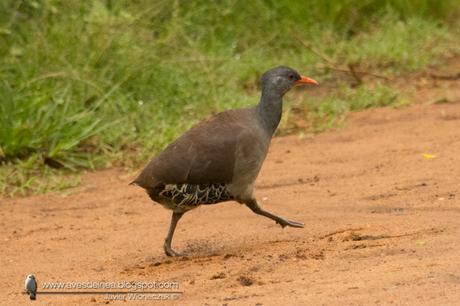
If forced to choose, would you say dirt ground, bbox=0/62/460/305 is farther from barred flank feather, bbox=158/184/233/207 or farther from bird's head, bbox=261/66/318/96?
bird's head, bbox=261/66/318/96

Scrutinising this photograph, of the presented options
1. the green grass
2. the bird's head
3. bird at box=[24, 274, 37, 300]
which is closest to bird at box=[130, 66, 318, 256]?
the bird's head

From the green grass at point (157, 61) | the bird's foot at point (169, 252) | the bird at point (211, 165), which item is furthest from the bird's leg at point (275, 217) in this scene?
the green grass at point (157, 61)

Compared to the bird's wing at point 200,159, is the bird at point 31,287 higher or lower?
lower

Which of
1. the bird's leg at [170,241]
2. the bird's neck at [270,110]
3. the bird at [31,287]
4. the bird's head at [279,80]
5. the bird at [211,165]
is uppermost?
the bird's head at [279,80]

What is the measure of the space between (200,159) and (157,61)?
→ 152 inches

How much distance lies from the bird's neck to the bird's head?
49 mm

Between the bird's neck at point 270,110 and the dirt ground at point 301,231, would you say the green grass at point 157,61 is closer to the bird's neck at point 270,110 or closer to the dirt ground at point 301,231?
the dirt ground at point 301,231

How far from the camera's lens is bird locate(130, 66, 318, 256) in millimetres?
6098

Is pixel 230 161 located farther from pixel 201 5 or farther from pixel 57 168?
pixel 201 5

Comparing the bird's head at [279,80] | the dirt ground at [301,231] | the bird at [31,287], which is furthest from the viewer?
the bird's head at [279,80]

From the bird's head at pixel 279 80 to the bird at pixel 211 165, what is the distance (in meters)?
0.32

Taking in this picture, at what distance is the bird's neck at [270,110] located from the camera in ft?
20.9

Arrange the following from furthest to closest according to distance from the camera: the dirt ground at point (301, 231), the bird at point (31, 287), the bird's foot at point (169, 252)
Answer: the bird's foot at point (169, 252), the bird at point (31, 287), the dirt ground at point (301, 231)

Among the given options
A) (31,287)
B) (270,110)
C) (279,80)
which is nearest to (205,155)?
(270,110)
